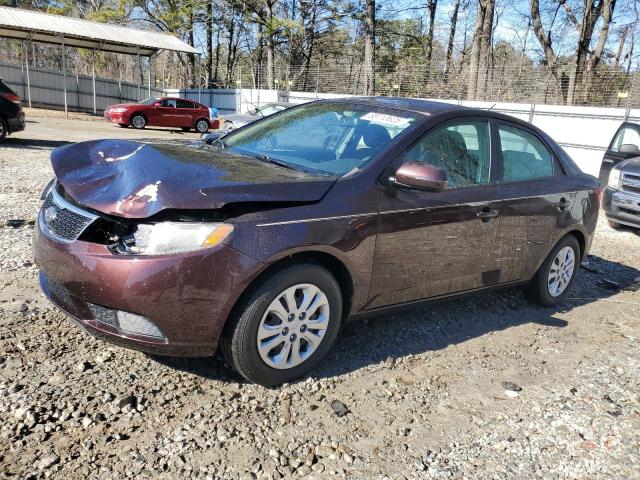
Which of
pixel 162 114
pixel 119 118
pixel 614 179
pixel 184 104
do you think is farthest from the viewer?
pixel 184 104

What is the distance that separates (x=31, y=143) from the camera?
1375 centimetres

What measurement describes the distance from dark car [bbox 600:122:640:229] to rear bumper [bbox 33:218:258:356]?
7838 millimetres

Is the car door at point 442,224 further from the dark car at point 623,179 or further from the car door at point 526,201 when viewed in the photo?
the dark car at point 623,179

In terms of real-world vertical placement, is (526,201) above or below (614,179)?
above

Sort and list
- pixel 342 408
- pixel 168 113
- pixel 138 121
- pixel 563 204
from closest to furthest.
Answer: pixel 342 408, pixel 563 204, pixel 138 121, pixel 168 113

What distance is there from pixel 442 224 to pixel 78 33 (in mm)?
28229

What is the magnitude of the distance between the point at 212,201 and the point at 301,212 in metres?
0.52

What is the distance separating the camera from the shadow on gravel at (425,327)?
349cm

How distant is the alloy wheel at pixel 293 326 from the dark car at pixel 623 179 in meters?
7.23

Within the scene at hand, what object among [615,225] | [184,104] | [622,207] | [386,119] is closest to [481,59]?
[184,104]

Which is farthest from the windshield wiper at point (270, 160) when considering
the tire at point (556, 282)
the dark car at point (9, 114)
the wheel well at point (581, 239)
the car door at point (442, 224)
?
the dark car at point (9, 114)

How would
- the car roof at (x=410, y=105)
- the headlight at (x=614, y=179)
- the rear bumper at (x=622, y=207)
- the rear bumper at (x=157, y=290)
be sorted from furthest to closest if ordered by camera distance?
the headlight at (x=614, y=179), the rear bumper at (x=622, y=207), the car roof at (x=410, y=105), the rear bumper at (x=157, y=290)

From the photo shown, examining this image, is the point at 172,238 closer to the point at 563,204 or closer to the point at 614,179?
the point at 563,204

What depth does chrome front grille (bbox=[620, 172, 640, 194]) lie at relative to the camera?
8.65 metres
